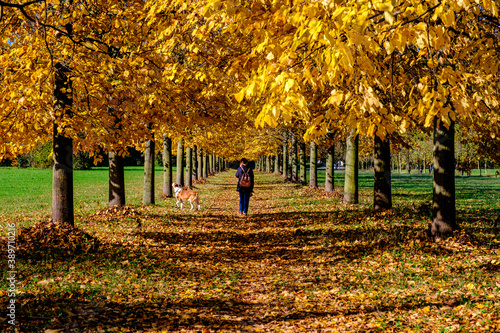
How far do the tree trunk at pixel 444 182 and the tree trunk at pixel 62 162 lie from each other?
7774 millimetres

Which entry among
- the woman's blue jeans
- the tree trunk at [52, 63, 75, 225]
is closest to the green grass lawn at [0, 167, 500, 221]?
the woman's blue jeans

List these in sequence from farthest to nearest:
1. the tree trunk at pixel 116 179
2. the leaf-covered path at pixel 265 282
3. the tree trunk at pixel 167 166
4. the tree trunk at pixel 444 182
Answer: the tree trunk at pixel 167 166, the tree trunk at pixel 116 179, the tree trunk at pixel 444 182, the leaf-covered path at pixel 265 282

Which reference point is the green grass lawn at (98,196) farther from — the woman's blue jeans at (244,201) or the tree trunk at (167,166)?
the woman's blue jeans at (244,201)

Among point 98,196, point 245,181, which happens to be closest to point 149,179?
point 245,181

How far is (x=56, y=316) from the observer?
460 cm

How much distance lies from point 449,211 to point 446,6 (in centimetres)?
515

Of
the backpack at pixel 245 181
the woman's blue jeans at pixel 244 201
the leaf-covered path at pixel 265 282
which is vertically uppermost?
the backpack at pixel 245 181

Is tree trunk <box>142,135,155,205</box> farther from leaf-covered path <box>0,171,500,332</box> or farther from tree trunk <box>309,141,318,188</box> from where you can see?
tree trunk <box>309,141,318,188</box>

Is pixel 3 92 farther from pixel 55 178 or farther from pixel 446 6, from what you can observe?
pixel 446 6

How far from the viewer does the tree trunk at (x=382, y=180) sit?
476 inches

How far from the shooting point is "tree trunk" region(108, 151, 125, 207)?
12477mm

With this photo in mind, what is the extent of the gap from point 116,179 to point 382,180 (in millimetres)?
8725

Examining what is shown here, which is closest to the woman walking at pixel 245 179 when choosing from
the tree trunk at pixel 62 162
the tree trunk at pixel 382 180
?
the tree trunk at pixel 382 180

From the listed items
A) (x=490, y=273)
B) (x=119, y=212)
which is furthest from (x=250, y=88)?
(x=119, y=212)
